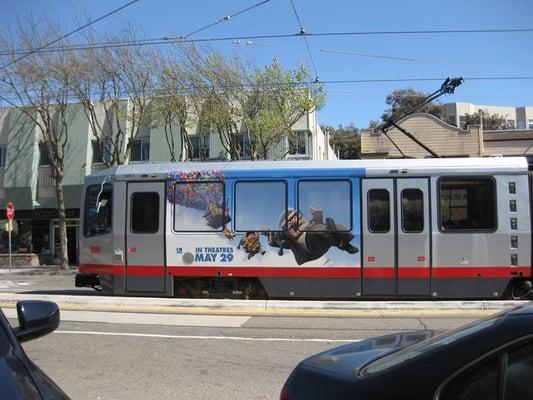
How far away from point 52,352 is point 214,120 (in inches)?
788

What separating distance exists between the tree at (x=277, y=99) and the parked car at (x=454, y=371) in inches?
919

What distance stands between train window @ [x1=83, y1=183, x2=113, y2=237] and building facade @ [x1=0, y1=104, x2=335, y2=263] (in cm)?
1961

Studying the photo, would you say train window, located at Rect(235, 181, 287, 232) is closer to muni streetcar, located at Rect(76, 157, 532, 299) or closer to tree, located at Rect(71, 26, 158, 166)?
muni streetcar, located at Rect(76, 157, 532, 299)

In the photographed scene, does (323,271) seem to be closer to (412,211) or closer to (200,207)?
(412,211)

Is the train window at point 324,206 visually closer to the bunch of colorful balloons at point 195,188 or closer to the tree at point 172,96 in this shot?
the bunch of colorful balloons at point 195,188

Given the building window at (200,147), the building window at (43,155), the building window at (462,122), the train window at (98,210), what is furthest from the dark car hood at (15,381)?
the building window at (462,122)

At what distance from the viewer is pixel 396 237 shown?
38.4ft

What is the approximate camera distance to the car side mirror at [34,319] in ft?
10.7

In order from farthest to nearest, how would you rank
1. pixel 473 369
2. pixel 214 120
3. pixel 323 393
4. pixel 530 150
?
pixel 530 150
pixel 214 120
pixel 323 393
pixel 473 369

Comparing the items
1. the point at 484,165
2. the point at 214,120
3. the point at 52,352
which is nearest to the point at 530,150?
the point at 214,120

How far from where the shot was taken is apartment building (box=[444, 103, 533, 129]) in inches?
3716

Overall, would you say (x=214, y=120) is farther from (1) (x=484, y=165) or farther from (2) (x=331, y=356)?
(2) (x=331, y=356)

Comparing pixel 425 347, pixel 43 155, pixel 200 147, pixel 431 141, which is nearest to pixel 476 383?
pixel 425 347

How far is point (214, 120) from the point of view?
87.9 feet
